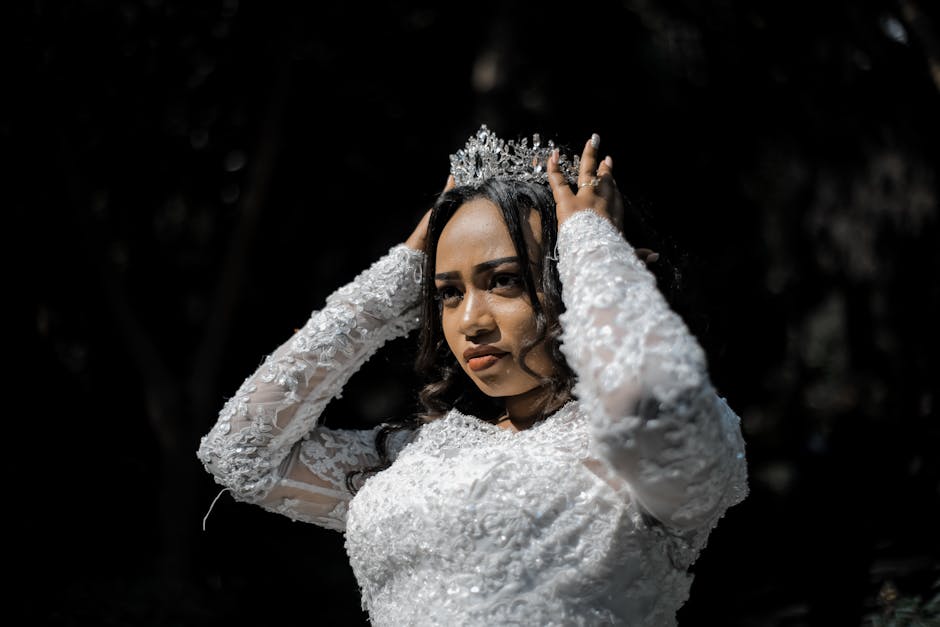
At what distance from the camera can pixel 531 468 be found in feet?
6.61

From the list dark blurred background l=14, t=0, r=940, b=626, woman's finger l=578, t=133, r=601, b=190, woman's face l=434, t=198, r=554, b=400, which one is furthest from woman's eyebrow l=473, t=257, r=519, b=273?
dark blurred background l=14, t=0, r=940, b=626

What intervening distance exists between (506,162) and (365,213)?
2.96m

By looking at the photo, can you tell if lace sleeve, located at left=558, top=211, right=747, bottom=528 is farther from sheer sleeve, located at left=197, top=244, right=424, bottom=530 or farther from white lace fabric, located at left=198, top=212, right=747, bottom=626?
sheer sleeve, located at left=197, top=244, right=424, bottom=530

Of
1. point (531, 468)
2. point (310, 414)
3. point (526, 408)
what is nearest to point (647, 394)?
point (531, 468)

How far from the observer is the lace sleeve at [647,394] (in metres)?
1.64

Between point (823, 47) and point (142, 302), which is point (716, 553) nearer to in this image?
point (823, 47)

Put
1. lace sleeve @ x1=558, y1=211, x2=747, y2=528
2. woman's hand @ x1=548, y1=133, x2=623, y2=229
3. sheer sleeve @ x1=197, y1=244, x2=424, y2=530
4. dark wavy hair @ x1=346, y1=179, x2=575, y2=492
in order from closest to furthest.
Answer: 1. lace sleeve @ x1=558, y1=211, x2=747, y2=528
2. woman's hand @ x1=548, y1=133, x2=623, y2=229
3. dark wavy hair @ x1=346, y1=179, x2=575, y2=492
4. sheer sleeve @ x1=197, y1=244, x2=424, y2=530

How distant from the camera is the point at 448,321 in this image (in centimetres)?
231

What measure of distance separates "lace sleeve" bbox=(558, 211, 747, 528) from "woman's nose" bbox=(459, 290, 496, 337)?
1.17ft

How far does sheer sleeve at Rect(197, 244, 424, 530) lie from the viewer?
2.41m

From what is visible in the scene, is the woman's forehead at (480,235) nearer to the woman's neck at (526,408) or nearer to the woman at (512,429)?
the woman at (512,429)

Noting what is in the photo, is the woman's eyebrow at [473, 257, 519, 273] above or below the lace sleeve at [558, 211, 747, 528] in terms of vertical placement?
above

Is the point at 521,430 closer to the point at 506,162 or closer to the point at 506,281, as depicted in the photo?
the point at 506,281

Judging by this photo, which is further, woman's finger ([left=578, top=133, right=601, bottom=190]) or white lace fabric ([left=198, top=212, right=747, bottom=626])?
woman's finger ([left=578, top=133, right=601, bottom=190])
